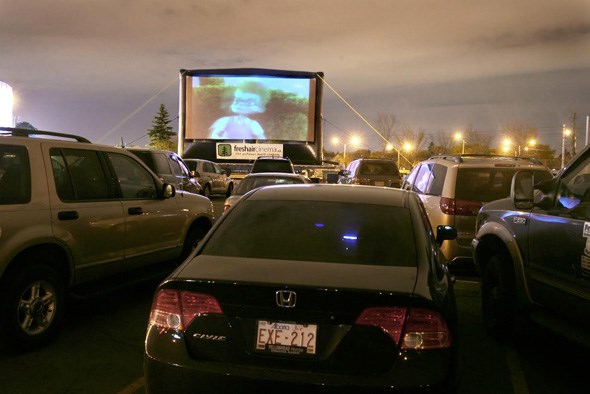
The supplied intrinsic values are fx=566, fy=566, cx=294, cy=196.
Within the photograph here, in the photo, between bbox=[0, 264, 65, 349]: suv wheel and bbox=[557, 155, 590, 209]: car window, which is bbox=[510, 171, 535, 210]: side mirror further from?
bbox=[0, 264, 65, 349]: suv wheel

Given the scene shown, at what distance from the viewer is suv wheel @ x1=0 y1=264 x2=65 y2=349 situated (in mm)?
4613

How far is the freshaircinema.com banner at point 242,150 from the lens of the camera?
22500 millimetres

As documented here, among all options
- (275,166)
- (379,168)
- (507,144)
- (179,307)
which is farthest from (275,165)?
(507,144)

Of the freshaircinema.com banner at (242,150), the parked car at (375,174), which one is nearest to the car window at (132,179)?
the parked car at (375,174)

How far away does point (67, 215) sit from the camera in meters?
5.21

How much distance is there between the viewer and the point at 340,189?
419cm

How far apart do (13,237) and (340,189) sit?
2689 mm

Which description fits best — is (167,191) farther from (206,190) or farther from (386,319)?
(206,190)

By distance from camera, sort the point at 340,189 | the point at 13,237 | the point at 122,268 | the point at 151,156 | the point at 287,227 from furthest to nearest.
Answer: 1. the point at 151,156
2. the point at 122,268
3. the point at 13,237
4. the point at 340,189
5. the point at 287,227

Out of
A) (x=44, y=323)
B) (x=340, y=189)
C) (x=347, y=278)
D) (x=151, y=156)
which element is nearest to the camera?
(x=347, y=278)

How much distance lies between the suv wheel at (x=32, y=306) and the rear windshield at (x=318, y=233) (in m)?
2.08

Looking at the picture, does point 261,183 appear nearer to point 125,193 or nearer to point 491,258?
point 125,193

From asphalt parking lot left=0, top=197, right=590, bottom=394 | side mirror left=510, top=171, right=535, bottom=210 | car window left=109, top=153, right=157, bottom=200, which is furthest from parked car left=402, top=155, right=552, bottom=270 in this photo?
car window left=109, top=153, right=157, bottom=200

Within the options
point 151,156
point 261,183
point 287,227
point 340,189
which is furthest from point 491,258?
point 151,156
